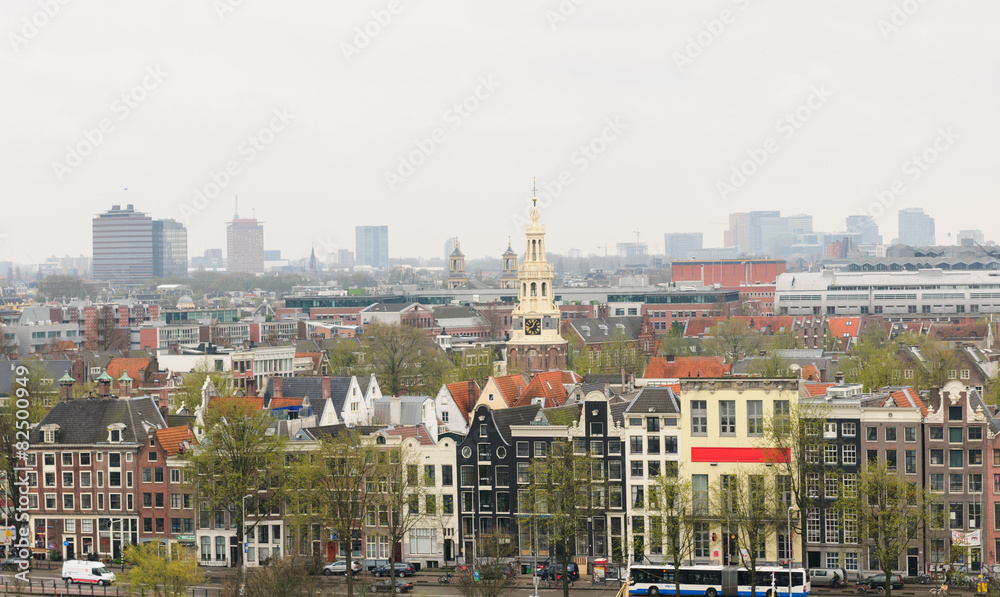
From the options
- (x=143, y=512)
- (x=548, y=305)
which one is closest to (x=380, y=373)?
(x=548, y=305)

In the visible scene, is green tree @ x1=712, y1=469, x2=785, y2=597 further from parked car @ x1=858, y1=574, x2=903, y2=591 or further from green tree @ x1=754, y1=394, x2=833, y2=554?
parked car @ x1=858, y1=574, x2=903, y2=591

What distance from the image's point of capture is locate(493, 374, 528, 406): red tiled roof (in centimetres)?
10950

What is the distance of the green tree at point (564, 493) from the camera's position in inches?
3327

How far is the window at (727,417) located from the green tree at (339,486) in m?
19.3

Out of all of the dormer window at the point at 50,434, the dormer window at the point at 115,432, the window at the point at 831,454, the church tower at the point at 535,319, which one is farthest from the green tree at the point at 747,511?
the church tower at the point at 535,319

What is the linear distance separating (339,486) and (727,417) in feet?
71.2

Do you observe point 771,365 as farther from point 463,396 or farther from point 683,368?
point 463,396

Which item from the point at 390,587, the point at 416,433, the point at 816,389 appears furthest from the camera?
the point at 816,389

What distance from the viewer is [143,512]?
94.5m

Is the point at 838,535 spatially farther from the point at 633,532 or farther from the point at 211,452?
the point at 211,452

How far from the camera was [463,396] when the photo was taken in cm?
11262

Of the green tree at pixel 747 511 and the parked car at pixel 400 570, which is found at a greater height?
the green tree at pixel 747 511

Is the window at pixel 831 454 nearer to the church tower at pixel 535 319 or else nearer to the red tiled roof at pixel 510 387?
the red tiled roof at pixel 510 387

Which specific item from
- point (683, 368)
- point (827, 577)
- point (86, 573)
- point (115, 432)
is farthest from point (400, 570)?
point (683, 368)
